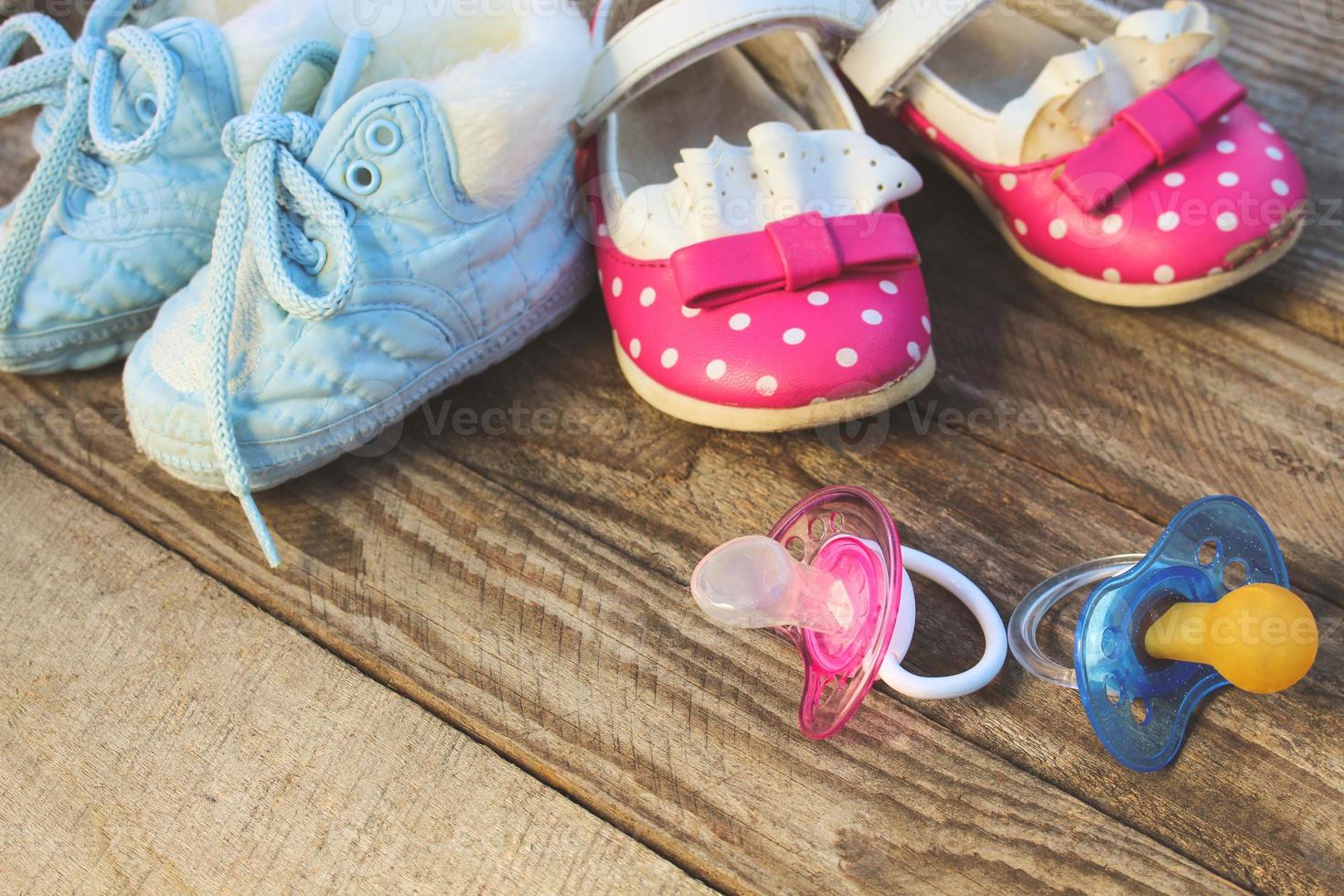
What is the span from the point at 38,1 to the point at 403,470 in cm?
81

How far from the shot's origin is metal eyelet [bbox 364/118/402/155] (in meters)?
0.78

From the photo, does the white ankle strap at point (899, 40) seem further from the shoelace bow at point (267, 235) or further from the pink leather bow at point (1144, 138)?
the shoelace bow at point (267, 235)

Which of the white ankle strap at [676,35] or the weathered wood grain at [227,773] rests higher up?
the white ankle strap at [676,35]

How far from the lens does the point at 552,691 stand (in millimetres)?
736

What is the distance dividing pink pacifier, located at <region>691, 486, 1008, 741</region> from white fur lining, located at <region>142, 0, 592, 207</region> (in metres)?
0.35

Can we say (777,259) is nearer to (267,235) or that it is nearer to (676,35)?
(676,35)

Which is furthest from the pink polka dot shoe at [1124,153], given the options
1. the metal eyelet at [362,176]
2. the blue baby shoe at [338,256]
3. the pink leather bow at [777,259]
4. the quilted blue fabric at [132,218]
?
the quilted blue fabric at [132,218]

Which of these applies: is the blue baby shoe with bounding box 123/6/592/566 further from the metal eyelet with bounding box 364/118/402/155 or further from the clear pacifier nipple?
the clear pacifier nipple

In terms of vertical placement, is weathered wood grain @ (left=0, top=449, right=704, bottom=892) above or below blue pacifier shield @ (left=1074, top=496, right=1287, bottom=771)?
below

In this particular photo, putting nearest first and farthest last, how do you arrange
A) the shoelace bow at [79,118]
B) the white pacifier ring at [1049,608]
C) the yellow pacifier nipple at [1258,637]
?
the yellow pacifier nipple at [1258,637] → the white pacifier ring at [1049,608] → the shoelace bow at [79,118]

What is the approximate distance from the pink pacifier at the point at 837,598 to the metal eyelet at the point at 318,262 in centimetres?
36

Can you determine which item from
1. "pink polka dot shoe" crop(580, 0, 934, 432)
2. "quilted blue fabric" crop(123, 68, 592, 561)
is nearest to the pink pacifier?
"pink polka dot shoe" crop(580, 0, 934, 432)

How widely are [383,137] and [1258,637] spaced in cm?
67

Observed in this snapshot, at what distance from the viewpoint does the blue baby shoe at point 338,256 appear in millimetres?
771
